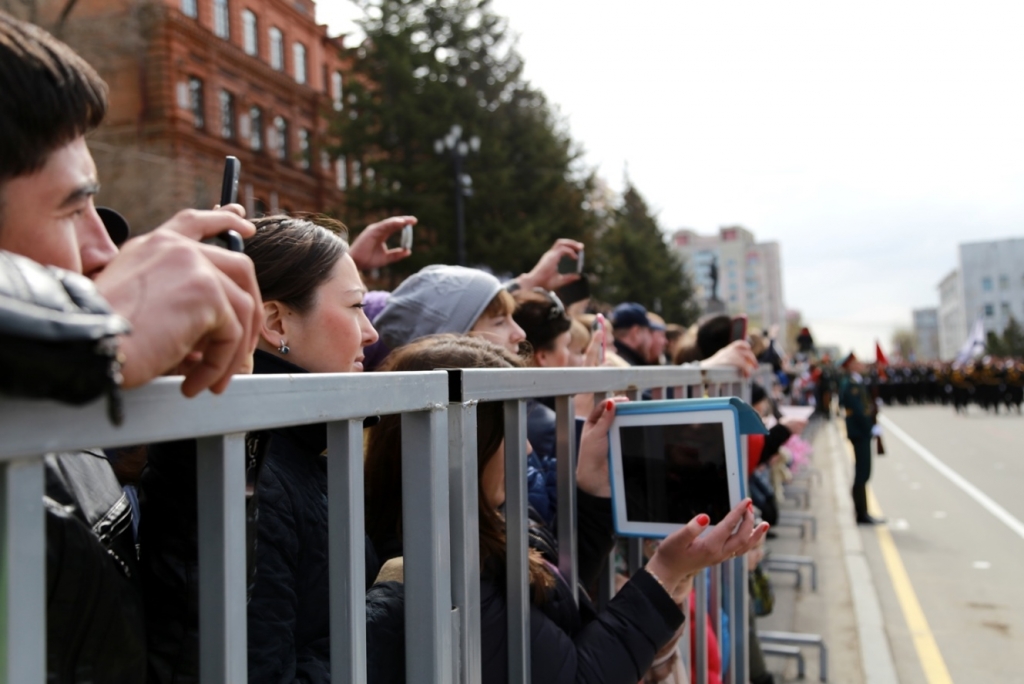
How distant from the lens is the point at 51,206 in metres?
1.01

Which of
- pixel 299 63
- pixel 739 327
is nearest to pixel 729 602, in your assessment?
pixel 739 327

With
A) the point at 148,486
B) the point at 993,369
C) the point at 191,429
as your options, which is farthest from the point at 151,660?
the point at 993,369

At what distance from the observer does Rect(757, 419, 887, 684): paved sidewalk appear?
5.82 metres

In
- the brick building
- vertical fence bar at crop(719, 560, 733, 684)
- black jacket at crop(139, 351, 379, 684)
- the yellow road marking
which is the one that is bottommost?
the yellow road marking

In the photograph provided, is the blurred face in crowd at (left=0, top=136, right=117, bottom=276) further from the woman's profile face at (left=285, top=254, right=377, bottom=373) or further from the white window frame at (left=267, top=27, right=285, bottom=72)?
the white window frame at (left=267, top=27, right=285, bottom=72)

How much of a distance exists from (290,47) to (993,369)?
1278 inches

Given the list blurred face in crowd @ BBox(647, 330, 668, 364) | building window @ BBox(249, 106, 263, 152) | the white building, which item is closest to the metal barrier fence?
blurred face in crowd @ BBox(647, 330, 668, 364)

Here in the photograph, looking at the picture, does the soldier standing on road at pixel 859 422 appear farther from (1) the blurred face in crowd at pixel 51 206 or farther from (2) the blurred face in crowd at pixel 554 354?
(1) the blurred face in crowd at pixel 51 206

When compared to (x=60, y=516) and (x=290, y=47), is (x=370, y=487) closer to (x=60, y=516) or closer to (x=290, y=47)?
(x=60, y=516)

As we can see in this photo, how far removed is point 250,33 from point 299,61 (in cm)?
355

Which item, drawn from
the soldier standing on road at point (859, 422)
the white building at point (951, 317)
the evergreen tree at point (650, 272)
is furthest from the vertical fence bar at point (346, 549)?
the white building at point (951, 317)

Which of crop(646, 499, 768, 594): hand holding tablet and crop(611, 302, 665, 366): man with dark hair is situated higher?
crop(611, 302, 665, 366): man with dark hair

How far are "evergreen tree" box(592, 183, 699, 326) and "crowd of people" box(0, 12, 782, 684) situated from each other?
119 ft

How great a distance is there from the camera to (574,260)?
4488 millimetres
